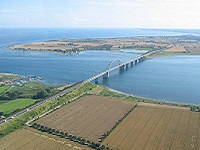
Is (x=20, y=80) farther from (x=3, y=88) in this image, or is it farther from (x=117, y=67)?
(x=117, y=67)

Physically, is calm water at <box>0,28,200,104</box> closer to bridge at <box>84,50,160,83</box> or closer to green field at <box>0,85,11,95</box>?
bridge at <box>84,50,160,83</box>

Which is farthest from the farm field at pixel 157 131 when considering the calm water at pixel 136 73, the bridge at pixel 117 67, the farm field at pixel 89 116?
the bridge at pixel 117 67

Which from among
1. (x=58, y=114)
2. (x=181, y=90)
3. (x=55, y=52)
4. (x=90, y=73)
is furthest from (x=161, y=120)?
(x=55, y=52)

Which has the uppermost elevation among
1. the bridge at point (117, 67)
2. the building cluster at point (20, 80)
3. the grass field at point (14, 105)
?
the bridge at point (117, 67)

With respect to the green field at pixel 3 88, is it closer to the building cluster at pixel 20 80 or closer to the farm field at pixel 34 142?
the building cluster at pixel 20 80

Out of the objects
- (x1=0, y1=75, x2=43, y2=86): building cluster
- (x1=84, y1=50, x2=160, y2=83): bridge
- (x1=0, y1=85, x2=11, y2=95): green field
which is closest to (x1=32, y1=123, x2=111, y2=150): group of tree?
(x1=0, y1=85, x2=11, y2=95): green field

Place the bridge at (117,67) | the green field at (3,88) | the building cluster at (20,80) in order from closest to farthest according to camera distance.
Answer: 1. the green field at (3,88)
2. the building cluster at (20,80)
3. the bridge at (117,67)

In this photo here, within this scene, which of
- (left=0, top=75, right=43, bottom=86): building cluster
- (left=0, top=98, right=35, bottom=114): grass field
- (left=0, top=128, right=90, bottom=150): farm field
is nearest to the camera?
(left=0, top=128, right=90, bottom=150): farm field

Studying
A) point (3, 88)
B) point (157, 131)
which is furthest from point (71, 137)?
point (3, 88)
